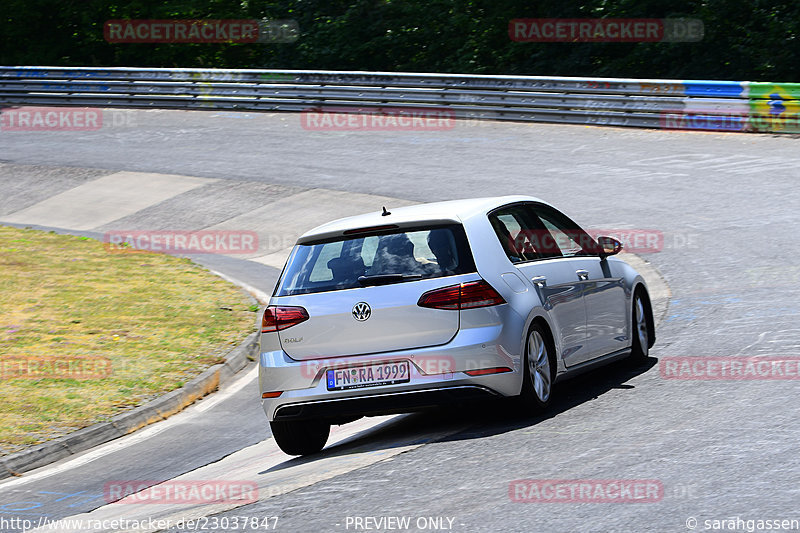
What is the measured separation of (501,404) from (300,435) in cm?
146

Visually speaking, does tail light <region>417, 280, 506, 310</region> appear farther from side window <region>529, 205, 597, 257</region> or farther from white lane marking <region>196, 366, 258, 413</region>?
white lane marking <region>196, 366, 258, 413</region>

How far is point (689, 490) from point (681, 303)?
6.16 m

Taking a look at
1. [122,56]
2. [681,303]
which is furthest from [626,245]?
[122,56]

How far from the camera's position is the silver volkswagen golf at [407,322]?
7570mm

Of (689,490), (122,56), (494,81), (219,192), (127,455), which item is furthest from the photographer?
(122,56)

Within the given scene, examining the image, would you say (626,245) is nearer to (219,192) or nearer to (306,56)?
(219,192)

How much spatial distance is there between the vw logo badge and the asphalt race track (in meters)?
0.87

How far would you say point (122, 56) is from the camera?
4181 centimetres

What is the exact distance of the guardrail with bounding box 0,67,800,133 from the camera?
884 inches

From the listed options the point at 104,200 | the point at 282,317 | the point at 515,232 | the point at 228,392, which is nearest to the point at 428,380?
the point at 282,317

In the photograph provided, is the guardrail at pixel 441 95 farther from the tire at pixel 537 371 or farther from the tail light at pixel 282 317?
the tail light at pixel 282 317

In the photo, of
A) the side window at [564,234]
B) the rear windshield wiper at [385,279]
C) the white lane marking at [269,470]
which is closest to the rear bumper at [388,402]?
the white lane marking at [269,470]

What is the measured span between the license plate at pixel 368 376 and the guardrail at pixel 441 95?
16.1 meters

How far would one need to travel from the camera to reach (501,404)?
25.8ft
